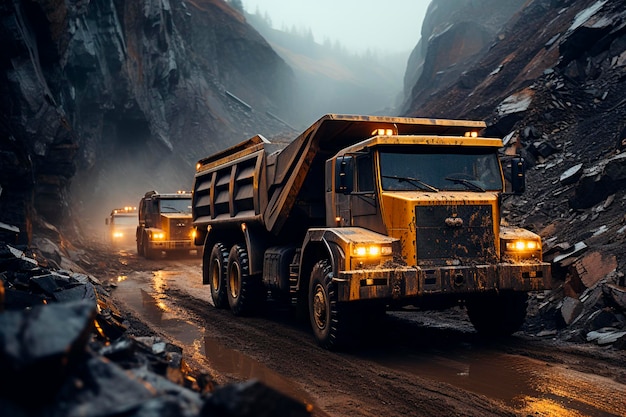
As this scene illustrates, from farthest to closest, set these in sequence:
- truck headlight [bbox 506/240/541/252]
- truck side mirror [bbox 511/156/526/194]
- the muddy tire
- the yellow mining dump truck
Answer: the muddy tire → truck side mirror [bbox 511/156/526/194] → truck headlight [bbox 506/240/541/252] → the yellow mining dump truck

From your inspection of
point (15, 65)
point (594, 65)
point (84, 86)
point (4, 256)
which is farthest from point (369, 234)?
point (84, 86)

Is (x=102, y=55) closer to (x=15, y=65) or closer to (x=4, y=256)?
(x=15, y=65)

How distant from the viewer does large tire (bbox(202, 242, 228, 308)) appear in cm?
Result: 1072

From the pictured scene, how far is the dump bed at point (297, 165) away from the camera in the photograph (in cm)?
799

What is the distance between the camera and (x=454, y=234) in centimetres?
658

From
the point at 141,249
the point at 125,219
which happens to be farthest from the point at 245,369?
the point at 125,219

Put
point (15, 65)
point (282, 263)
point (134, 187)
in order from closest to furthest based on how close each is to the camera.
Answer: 1. point (282, 263)
2. point (15, 65)
3. point (134, 187)

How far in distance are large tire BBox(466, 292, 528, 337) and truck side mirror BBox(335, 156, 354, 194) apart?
7.18 feet

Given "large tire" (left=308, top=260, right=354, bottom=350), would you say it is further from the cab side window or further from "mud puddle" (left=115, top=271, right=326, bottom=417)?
the cab side window

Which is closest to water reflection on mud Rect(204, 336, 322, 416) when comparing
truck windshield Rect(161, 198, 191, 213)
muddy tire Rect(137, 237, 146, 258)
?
truck windshield Rect(161, 198, 191, 213)

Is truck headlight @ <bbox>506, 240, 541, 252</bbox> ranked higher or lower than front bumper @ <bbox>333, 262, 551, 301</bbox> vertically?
higher

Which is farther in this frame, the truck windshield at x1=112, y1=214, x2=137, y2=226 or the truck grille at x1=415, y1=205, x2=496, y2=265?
the truck windshield at x1=112, y1=214, x2=137, y2=226

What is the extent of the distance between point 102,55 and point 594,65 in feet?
78.9

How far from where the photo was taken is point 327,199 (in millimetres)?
7898
